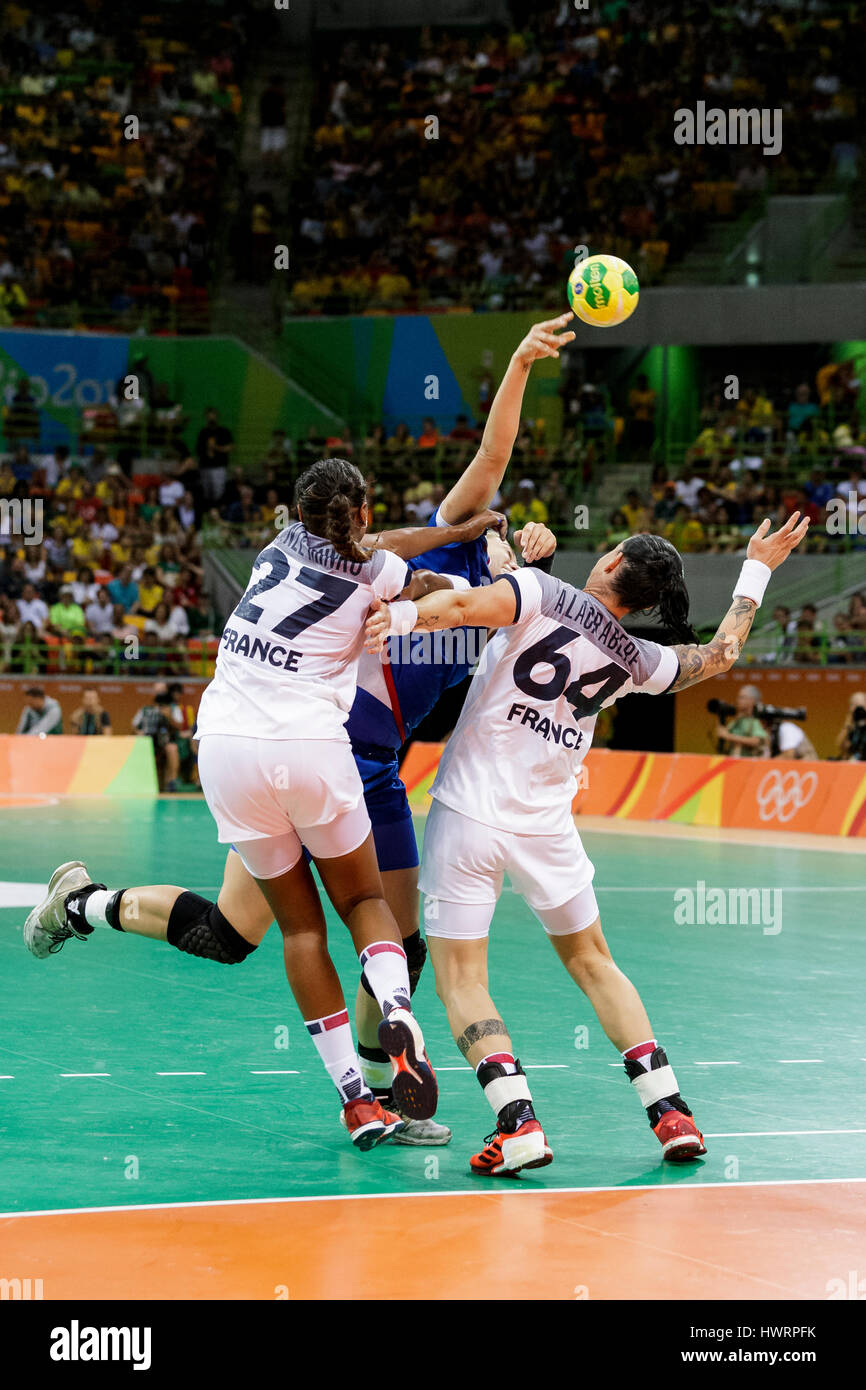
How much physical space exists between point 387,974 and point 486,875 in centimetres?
55

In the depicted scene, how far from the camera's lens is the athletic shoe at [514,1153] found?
5.97m

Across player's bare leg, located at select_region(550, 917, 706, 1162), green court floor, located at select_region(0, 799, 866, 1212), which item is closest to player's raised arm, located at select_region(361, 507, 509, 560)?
player's bare leg, located at select_region(550, 917, 706, 1162)

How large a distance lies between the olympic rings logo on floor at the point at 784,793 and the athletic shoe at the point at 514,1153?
45.6 ft

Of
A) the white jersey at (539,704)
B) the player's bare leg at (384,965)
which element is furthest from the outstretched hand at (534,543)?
the player's bare leg at (384,965)

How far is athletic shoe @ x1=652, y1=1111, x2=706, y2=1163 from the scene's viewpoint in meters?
6.23

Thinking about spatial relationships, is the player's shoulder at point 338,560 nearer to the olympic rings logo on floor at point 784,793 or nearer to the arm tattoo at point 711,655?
the arm tattoo at point 711,655

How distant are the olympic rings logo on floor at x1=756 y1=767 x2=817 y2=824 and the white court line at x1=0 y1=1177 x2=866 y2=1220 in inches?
535

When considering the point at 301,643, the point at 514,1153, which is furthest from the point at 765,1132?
the point at 301,643

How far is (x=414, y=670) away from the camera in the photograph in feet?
22.5

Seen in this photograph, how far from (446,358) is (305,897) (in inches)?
1025

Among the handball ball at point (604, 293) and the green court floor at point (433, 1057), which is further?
the handball ball at point (604, 293)

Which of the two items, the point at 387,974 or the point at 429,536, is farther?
the point at 429,536

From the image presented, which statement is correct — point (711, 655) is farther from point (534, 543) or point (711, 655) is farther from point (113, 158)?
point (113, 158)
